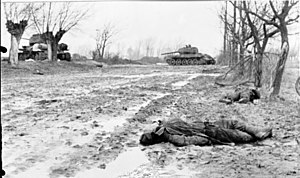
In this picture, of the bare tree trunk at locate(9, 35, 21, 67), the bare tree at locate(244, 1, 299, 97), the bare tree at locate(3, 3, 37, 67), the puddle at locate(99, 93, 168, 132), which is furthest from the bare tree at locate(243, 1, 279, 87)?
the bare tree trunk at locate(9, 35, 21, 67)

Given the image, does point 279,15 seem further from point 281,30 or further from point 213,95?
point 213,95

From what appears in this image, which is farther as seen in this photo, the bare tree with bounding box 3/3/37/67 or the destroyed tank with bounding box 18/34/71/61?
the destroyed tank with bounding box 18/34/71/61

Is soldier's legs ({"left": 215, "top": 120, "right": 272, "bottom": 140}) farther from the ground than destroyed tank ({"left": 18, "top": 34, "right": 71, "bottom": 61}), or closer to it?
closer to it

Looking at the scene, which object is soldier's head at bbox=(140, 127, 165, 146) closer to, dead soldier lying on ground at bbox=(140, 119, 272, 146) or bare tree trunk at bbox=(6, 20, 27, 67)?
dead soldier lying on ground at bbox=(140, 119, 272, 146)

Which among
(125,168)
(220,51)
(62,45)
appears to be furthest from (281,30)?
(62,45)

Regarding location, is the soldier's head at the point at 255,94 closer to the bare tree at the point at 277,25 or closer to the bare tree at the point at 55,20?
the bare tree at the point at 277,25

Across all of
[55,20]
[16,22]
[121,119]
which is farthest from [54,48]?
[121,119]
